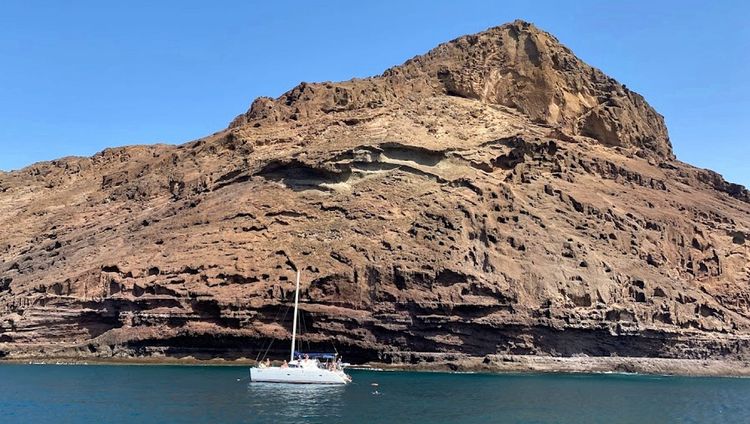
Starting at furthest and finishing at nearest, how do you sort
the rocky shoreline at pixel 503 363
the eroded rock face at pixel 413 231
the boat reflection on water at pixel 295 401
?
1. the eroded rock face at pixel 413 231
2. the rocky shoreline at pixel 503 363
3. the boat reflection on water at pixel 295 401

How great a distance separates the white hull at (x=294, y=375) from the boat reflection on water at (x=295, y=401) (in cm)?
40

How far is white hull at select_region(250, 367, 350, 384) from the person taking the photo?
56.3 metres

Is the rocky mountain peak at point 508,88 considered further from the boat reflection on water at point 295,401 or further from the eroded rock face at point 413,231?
the boat reflection on water at point 295,401

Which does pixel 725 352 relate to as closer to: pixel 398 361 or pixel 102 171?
pixel 398 361

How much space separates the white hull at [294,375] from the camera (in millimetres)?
56281

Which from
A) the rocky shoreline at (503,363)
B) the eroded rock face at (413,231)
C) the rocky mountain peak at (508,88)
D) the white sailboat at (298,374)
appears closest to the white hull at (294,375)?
the white sailboat at (298,374)

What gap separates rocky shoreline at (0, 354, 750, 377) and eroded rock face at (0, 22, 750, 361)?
Result: 34.5 inches

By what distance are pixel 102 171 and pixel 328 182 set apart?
50.4 m

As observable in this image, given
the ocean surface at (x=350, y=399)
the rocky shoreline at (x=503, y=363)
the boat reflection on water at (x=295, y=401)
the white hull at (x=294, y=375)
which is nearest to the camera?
the ocean surface at (x=350, y=399)

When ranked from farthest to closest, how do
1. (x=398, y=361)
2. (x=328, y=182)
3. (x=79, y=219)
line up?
(x=79, y=219)
(x=328, y=182)
(x=398, y=361)

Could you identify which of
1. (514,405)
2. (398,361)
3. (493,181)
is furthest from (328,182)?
(514,405)

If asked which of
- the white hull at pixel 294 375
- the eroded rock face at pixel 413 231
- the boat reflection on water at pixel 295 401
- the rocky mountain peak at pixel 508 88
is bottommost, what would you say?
the boat reflection on water at pixel 295 401

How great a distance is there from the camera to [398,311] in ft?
233

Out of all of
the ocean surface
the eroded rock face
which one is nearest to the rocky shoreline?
the eroded rock face
